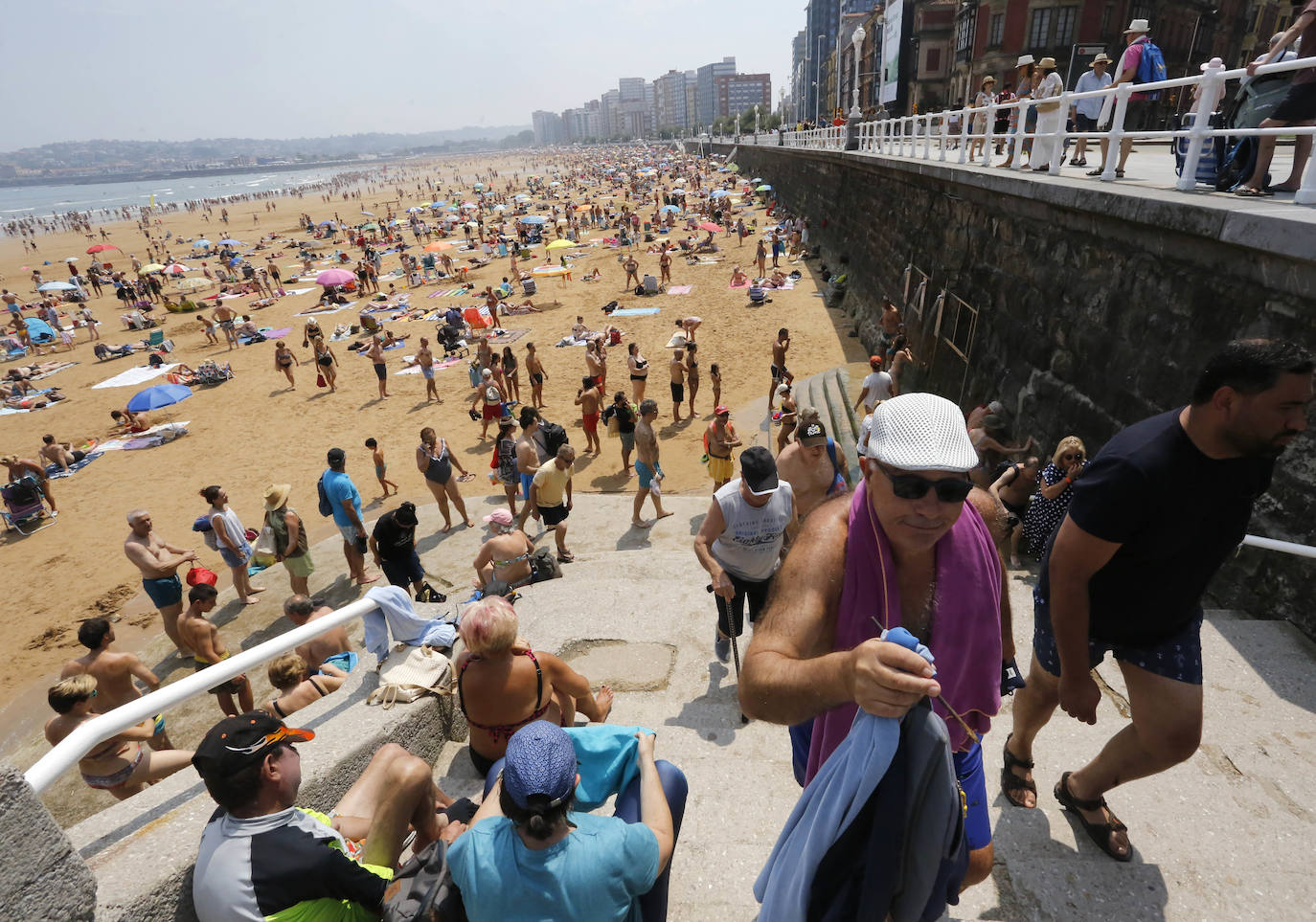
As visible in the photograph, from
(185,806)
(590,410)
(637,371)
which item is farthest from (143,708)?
(637,371)

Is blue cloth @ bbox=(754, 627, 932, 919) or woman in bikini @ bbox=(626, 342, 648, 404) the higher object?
blue cloth @ bbox=(754, 627, 932, 919)

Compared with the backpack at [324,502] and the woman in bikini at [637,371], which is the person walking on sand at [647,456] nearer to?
the backpack at [324,502]

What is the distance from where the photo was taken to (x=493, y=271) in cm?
2761

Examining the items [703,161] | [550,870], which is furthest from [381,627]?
[703,161]

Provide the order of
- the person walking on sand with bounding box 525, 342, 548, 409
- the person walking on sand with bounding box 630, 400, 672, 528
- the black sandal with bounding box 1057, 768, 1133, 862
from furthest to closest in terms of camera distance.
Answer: the person walking on sand with bounding box 525, 342, 548, 409, the person walking on sand with bounding box 630, 400, 672, 528, the black sandal with bounding box 1057, 768, 1133, 862

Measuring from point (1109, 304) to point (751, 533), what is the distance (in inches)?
172

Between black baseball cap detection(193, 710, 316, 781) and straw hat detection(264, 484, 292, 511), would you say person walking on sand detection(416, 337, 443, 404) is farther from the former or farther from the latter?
black baseball cap detection(193, 710, 316, 781)

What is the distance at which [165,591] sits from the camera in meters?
6.79

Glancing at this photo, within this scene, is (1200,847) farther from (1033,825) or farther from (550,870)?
(550,870)

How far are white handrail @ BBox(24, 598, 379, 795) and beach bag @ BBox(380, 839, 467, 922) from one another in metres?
1.10

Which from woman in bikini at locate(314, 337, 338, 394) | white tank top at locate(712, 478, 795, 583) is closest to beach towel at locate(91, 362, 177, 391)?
woman in bikini at locate(314, 337, 338, 394)

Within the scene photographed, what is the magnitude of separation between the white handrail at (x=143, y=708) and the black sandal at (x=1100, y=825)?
11.6 feet

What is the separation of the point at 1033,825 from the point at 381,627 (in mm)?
3421

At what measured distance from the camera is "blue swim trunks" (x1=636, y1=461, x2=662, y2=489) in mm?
7594
